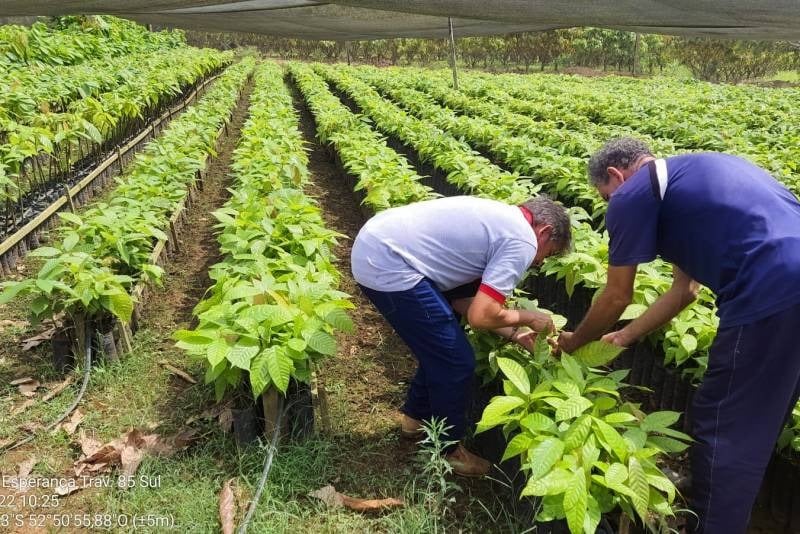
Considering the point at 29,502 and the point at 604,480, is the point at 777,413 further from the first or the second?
the point at 29,502

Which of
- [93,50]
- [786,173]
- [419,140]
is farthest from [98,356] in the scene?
[93,50]

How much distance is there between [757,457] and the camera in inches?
79.9

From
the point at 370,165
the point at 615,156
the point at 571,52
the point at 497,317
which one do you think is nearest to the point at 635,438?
the point at 497,317

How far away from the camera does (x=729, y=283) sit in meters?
2.03

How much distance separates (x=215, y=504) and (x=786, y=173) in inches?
213

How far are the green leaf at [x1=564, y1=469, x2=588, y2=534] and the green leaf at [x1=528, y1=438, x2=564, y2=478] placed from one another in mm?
98

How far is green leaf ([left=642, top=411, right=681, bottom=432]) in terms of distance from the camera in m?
2.04

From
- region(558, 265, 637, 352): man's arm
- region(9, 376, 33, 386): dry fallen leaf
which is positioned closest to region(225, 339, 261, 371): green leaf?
region(558, 265, 637, 352): man's arm

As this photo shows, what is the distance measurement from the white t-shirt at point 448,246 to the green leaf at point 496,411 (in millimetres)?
430

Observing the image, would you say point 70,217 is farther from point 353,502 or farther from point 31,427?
point 353,502

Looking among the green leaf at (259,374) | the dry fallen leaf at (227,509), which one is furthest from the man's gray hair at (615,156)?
the dry fallen leaf at (227,509)

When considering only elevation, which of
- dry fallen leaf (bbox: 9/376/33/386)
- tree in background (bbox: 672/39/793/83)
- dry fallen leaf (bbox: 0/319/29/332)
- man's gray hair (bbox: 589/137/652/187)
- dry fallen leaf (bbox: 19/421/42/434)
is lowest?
tree in background (bbox: 672/39/793/83)

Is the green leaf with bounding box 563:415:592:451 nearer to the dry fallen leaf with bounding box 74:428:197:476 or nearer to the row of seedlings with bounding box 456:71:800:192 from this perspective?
the dry fallen leaf with bounding box 74:428:197:476

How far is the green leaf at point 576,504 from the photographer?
1755 mm
